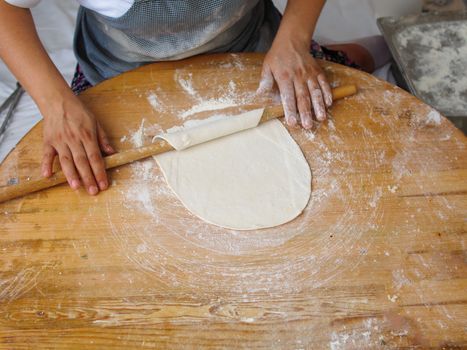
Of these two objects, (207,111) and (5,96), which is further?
(5,96)

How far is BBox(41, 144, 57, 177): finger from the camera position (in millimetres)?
938

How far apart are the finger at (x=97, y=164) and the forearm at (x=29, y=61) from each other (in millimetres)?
145

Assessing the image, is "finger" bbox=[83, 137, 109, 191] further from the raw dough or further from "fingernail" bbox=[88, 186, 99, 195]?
the raw dough

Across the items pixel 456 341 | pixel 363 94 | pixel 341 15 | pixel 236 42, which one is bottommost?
pixel 341 15

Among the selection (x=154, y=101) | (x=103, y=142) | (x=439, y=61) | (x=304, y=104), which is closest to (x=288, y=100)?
(x=304, y=104)

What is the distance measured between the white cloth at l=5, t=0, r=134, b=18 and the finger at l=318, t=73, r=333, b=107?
0.47m

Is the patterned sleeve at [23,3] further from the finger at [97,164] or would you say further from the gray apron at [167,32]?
the finger at [97,164]

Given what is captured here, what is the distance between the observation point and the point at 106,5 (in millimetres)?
969

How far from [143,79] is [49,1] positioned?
1172 millimetres

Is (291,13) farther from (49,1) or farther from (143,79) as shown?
(49,1)

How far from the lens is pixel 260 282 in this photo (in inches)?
32.7

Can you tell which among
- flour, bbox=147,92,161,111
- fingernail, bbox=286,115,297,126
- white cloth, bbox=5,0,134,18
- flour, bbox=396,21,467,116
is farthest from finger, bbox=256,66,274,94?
flour, bbox=396,21,467,116

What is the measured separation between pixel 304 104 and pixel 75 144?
524 mm

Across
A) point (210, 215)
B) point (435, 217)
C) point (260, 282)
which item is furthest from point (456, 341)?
point (210, 215)
